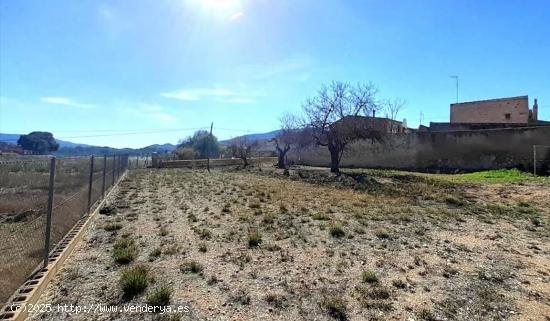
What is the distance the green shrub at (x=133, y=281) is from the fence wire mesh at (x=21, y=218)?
3.46 ft

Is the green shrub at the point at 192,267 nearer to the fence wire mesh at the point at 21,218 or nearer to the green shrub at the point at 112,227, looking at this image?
the fence wire mesh at the point at 21,218

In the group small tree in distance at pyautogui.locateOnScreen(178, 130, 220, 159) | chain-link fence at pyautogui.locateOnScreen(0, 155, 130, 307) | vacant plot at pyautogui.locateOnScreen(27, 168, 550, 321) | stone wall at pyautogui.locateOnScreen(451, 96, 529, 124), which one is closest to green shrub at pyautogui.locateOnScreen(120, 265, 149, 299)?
vacant plot at pyautogui.locateOnScreen(27, 168, 550, 321)

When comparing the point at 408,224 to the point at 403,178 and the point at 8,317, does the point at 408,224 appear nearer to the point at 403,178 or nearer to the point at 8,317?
the point at 8,317

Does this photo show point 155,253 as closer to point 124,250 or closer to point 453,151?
point 124,250

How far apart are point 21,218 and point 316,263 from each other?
12.7ft

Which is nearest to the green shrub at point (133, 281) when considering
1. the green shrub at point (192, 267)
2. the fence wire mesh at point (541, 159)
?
the green shrub at point (192, 267)

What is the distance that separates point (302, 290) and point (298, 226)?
10.3ft

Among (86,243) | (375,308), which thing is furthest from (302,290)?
(86,243)

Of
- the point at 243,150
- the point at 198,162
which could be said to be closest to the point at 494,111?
the point at 243,150

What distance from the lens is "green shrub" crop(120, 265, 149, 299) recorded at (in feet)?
12.4

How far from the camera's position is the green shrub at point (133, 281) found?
3.79 meters

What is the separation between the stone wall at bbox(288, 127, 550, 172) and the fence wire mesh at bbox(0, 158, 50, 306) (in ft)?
63.5

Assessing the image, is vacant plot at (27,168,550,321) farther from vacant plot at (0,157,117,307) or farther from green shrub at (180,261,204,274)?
vacant plot at (0,157,117,307)

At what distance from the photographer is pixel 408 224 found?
750 cm
